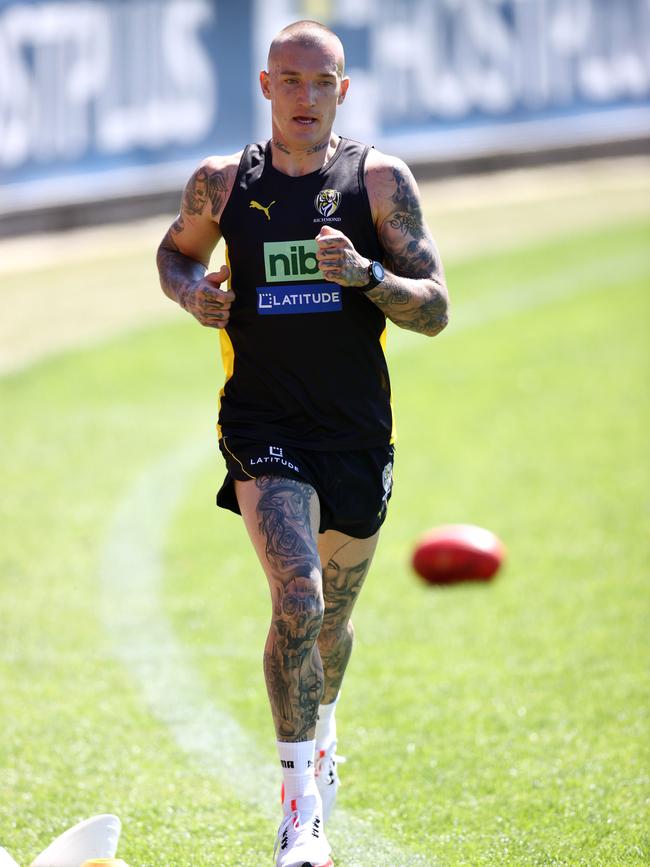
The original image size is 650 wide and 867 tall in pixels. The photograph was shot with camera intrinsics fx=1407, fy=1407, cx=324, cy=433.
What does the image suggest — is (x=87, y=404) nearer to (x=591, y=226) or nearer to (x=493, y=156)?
(x=591, y=226)

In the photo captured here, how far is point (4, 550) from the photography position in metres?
8.64

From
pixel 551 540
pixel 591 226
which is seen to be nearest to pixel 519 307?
pixel 591 226

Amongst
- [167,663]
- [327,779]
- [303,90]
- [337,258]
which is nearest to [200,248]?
[303,90]

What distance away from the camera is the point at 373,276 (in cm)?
444

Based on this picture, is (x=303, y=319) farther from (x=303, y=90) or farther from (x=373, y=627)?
(x=373, y=627)

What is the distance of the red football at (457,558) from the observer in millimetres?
8281

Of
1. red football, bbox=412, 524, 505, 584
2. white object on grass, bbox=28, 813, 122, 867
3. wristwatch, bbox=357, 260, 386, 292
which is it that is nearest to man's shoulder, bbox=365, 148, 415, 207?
wristwatch, bbox=357, 260, 386, 292

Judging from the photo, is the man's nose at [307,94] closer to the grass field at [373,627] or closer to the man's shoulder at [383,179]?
the man's shoulder at [383,179]

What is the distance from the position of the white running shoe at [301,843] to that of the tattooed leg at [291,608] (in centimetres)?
26

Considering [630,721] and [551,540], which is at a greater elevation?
[630,721]

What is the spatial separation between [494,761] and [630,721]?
0.80 metres

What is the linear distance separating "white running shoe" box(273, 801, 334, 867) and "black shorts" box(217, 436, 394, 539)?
38.2 inches

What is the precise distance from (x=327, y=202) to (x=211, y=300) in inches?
19.6

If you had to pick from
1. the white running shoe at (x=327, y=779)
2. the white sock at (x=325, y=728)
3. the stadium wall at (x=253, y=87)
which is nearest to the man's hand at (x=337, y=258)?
the white sock at (x=325, y=728)
